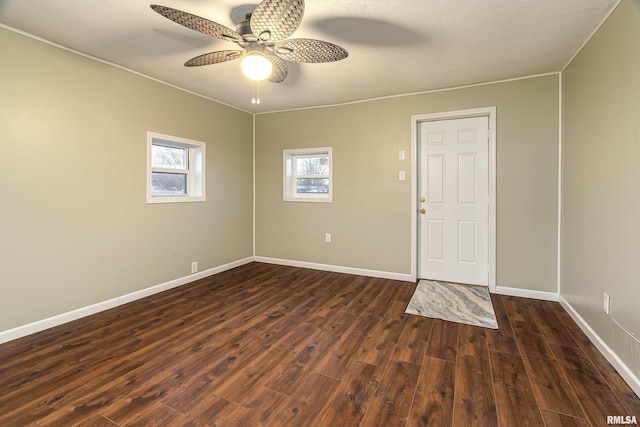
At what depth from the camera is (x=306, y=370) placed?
198cm

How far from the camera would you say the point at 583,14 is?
2.07 metres

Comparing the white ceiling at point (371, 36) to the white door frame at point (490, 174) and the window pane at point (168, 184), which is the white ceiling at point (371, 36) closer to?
the white door frame at point (490, 174)

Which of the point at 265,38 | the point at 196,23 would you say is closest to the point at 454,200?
the point at 265,38

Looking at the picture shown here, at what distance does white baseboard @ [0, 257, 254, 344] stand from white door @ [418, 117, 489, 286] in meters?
3.04

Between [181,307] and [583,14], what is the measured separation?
415 cm

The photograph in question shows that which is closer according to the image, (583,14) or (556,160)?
(583,14)

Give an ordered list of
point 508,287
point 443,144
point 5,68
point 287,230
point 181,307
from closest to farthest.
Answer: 1. point 5,68
2. point 181,307
3. point 508,287
4. point 443,144
5. point 287,230

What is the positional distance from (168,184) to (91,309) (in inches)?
62.2

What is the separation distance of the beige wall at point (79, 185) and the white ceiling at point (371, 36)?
27 centimetres

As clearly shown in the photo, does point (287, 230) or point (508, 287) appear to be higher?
point (287, 230)

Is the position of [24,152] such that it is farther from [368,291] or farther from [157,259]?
[368,291]

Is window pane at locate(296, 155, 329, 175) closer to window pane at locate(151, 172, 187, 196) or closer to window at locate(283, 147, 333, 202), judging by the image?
window at locate(283, 147, 333, 202)

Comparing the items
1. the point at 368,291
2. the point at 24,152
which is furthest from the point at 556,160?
the point at 24,152

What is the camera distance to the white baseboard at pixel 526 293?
10.5 feet
